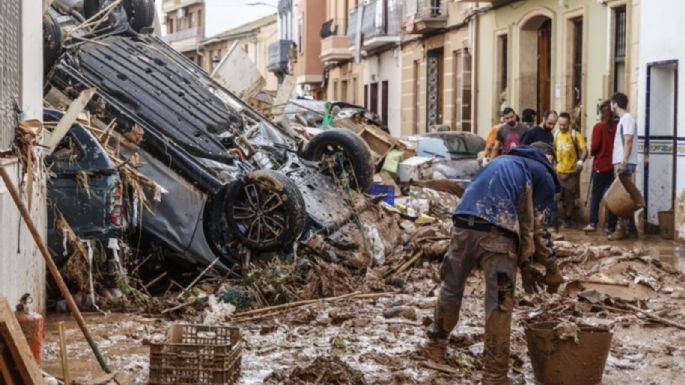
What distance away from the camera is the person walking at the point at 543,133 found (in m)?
16.9

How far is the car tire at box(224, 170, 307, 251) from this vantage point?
10.5 meters

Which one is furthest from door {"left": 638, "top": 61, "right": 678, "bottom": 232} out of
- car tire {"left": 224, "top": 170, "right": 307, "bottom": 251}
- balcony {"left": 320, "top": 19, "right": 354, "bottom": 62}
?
balcony {"left": 320, "top": 19, "right": 354, "bottom": 62}

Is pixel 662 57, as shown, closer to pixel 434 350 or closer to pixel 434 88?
pixel 434 350

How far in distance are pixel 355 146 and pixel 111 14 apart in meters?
2.92

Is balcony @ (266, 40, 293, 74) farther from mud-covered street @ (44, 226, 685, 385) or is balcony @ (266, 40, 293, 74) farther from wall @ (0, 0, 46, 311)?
wall @ (0, 0, 46, 311)

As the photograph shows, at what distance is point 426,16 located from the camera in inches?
1271

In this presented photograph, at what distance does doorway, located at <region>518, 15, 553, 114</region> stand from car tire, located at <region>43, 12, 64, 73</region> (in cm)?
1626

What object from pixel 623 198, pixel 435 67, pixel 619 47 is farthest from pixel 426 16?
pixel 623 198

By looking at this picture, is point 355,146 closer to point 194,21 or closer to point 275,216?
point 275,216

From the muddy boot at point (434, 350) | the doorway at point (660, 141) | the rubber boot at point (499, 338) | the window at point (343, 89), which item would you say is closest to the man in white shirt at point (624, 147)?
the doorway at point (660, 141)

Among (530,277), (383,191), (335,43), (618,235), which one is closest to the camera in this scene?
(530,277)

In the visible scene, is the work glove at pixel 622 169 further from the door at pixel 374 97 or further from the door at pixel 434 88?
the door at pixel 374 97

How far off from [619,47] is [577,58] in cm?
251

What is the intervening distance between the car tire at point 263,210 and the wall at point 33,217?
1.90 m
